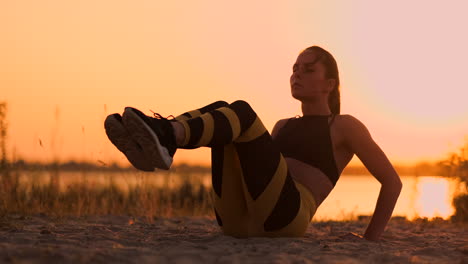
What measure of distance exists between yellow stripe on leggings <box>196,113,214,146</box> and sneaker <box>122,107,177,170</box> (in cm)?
16

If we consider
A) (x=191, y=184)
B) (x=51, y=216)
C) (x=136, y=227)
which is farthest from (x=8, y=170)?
(x=191, y=184)

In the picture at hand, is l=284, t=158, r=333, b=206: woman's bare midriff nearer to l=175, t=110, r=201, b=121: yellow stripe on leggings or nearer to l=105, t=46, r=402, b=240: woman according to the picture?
l=105, t=46, r=402, b=240: woman

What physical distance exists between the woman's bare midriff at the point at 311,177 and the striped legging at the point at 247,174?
0.07m

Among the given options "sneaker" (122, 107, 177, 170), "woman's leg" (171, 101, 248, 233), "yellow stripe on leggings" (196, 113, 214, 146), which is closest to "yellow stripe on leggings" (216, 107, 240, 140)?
"yellow stripe on leggings" (196, 113, 214, 146)

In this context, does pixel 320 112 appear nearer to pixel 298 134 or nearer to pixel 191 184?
pixel 298 134

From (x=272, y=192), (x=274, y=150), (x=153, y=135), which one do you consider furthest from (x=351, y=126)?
(x=153, y=135)

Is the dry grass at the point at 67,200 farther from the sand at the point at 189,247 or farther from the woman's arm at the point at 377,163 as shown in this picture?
the woman's arm at the point at 377,163

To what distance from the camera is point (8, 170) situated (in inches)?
236

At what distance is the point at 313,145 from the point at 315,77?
23.2 inches

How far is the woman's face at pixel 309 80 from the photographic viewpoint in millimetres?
4312

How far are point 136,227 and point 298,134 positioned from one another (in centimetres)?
177

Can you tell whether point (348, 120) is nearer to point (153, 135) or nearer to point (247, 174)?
point (247, 174)

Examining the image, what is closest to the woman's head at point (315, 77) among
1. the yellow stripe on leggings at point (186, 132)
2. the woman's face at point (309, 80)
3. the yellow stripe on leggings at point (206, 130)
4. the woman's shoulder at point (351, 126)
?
the woman's face at point (309, 80)

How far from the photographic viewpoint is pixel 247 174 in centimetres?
360
